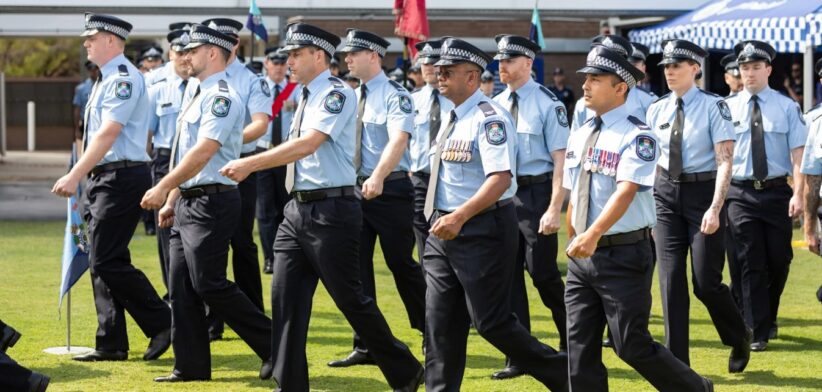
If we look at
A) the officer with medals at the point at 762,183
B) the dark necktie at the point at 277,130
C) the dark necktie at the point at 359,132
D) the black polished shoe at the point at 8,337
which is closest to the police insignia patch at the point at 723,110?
the officer with medals at the point at 762,183

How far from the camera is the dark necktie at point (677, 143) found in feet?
26.0

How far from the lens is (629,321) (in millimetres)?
6066

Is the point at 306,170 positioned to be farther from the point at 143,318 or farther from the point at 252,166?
the point at 143,318

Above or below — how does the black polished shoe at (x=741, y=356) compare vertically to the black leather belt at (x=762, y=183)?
below

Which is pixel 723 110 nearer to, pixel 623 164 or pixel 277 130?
pixel 623 164

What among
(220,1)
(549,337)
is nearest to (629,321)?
(549,337)

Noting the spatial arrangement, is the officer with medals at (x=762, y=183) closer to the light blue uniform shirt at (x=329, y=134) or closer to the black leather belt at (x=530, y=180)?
the black leather belt at (x=530, y=180)

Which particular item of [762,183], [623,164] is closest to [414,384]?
[623,164]

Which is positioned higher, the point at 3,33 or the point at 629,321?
the point at 3,33

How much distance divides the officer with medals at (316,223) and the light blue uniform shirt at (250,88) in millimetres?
2190

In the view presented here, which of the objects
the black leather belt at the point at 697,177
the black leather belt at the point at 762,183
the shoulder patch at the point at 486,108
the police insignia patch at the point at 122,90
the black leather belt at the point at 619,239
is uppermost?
the police insignia patch at the point at 122,90

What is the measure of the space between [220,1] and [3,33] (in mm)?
6113

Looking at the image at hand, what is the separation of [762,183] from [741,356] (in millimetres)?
1558

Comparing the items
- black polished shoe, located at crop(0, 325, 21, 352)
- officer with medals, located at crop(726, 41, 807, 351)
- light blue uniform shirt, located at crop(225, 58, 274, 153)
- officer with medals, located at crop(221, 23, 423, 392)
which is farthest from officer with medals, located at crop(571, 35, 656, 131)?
black polished shoe, located at crop(0, 325, 21, 352)
